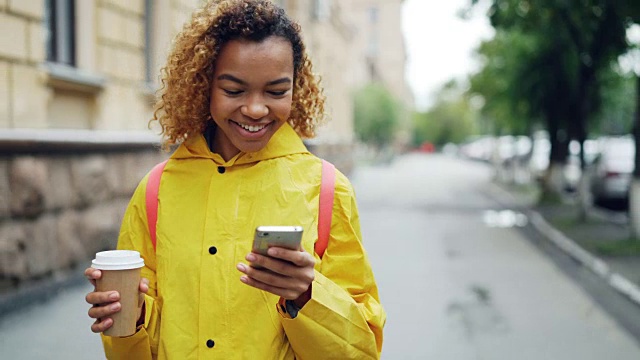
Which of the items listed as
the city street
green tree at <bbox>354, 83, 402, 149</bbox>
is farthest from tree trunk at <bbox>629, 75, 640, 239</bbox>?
green tree at <bbox>354, 83, 402, 149</bbox>

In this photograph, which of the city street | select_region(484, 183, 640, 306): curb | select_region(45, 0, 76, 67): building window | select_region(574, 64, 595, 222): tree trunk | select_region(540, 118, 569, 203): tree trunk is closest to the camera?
the city street

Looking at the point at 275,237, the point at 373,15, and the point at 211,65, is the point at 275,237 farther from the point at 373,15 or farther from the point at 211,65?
the point at 373,15

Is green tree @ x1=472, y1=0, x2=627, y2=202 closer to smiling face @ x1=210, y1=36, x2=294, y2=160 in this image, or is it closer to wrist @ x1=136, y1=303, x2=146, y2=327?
smiling face @ x1=210, y1=36, x2=294, y2=160

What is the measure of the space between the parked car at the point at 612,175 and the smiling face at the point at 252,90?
1376 centimetres

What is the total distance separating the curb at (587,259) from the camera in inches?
280

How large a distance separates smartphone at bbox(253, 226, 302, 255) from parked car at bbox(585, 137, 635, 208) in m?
14.0

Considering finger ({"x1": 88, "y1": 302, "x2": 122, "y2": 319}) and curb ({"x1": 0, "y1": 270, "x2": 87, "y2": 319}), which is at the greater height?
finger ({"x1": 88, "y1": 302, "x2": 122, "y2": 319})

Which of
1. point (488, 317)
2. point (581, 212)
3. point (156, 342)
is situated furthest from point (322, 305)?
point (581, 212)

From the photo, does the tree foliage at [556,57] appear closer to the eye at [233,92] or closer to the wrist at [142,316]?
the eye at [233,92]

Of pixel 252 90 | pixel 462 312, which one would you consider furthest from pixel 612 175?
pixel 252 90

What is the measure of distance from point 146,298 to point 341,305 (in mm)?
494

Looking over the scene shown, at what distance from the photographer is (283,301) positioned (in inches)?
A: 62.1

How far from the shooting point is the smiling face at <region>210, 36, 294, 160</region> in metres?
1.64

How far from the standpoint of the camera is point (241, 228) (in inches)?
64.9
